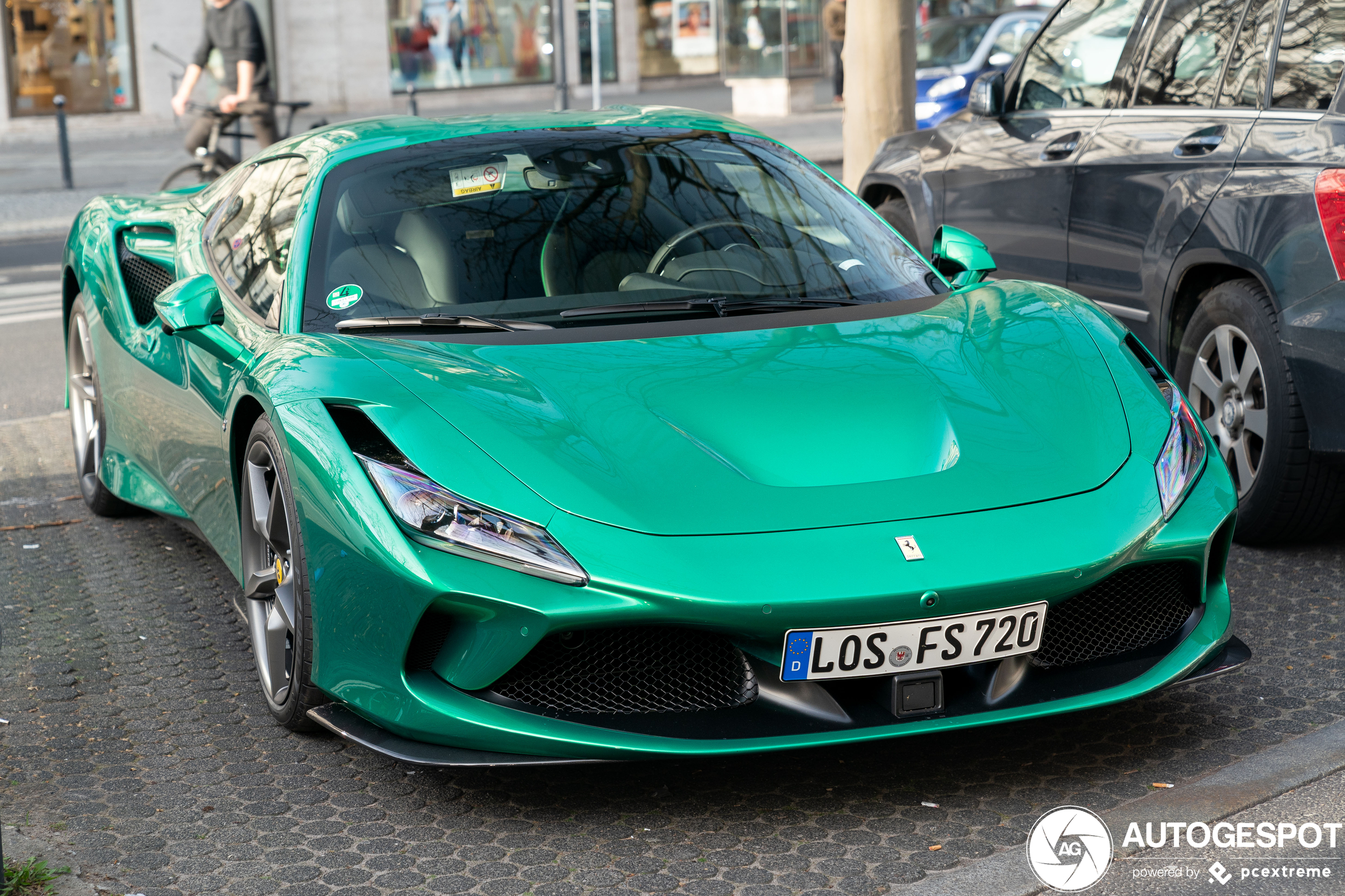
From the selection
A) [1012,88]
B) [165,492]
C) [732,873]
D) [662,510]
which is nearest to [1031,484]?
[662,510]

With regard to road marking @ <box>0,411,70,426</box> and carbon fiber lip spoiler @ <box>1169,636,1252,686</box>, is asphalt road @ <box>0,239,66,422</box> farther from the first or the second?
carbon fiber lip spoiler @ <box>1169,636,1252,686</box>

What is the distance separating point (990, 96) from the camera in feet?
20.7

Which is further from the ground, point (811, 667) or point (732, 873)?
point (811, 667)

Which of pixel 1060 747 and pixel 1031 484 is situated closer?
pixel 1031 484

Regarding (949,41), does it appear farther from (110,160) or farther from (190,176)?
(110,160)

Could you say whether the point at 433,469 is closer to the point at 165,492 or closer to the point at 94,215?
the point at 165,492

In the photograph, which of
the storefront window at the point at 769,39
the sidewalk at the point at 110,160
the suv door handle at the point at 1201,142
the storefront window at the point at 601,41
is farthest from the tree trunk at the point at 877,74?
the storefront window at the point at 601,41

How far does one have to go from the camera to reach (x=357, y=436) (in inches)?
133

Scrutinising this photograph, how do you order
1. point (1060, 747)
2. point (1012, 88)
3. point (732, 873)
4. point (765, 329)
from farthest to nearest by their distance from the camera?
point (1012, 88)
point (765, 329)
point (1060, 747)
point (732, 873)

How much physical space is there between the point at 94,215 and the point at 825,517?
3554mm

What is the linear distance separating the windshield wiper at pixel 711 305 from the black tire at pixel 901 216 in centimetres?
291

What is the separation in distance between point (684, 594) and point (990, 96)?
3.87 m

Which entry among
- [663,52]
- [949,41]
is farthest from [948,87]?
[663,52]

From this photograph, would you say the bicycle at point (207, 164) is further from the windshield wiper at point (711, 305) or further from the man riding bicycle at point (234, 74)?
the windshield wiper at point (711, 305)
